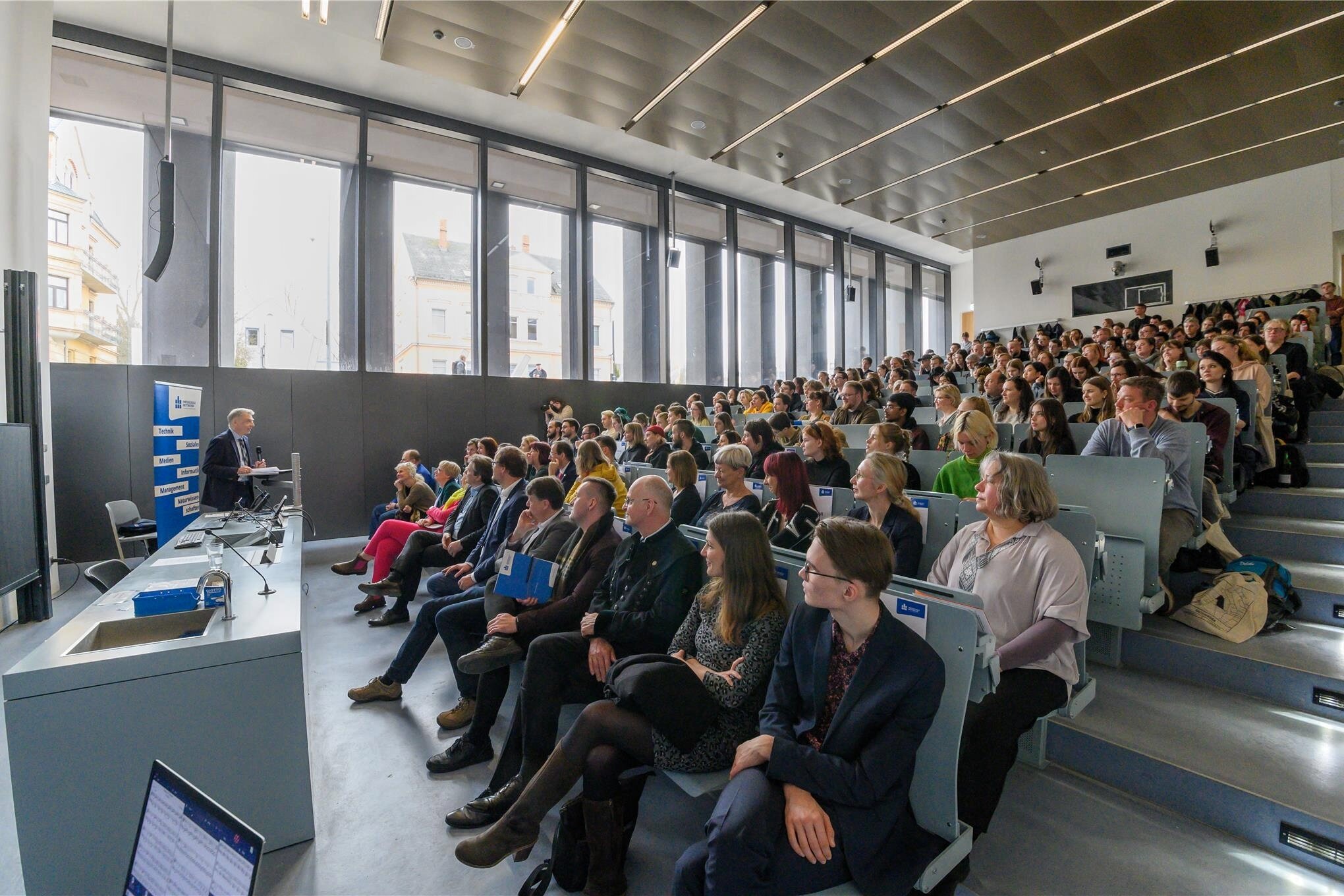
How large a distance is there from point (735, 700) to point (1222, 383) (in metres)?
4.46

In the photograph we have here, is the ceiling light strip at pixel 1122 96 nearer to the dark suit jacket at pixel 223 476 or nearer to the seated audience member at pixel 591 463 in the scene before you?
the seated audience member at pixel 591 463

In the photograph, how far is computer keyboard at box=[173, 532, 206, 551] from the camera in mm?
3417

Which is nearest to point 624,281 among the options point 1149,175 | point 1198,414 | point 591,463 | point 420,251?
point 420,251

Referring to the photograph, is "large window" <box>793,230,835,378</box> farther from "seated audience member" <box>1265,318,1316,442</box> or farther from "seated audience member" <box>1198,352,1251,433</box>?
"seated audience member" <box>1198,352,1251,433</box>

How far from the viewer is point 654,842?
2012 mm

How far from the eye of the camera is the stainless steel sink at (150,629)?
208cm

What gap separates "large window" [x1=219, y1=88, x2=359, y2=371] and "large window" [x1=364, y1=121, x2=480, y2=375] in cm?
28

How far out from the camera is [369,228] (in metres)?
7.82

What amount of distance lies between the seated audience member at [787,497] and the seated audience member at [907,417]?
181 centimetres

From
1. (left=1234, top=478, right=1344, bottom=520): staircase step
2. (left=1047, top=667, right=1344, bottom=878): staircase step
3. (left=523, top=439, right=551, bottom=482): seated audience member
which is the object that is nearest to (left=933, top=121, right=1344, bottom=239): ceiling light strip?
(left=1234, top=478, right=1344, bottom=520): staircase step

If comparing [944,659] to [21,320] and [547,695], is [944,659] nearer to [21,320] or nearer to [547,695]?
[547,695]

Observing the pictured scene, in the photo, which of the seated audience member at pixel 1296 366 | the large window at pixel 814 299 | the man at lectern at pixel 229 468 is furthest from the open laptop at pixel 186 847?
the large window at pixel 814 299

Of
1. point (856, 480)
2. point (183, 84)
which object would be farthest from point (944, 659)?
point (183, 84)

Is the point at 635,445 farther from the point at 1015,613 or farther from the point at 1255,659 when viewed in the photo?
the point at 1255,659
